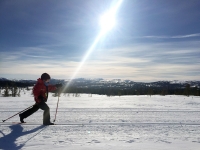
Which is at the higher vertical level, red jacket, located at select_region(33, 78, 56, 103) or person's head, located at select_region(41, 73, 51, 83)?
person's head, located at select_region(41, 73, 51, 83)

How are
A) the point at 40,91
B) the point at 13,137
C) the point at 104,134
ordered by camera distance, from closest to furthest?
the point at 13,137, the point at 104,134, the point at 40,91

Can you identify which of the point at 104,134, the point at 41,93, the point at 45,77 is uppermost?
the point at 45,77

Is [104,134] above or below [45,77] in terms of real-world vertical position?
below

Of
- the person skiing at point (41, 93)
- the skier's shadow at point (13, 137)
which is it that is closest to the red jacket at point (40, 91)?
the person skiing at point (41, 93)

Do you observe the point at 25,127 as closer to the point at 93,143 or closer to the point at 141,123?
the point at 93,143

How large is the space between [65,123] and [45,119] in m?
0.54

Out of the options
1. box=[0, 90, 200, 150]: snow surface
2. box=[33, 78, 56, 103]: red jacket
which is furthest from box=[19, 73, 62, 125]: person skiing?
box=[0, 90, 200, 150]: snow surface

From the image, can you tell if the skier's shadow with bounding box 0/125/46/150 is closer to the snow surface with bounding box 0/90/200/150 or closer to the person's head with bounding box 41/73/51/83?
the snow surface with bounding box 0/90/200/150

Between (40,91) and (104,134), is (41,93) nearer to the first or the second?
(40,91)

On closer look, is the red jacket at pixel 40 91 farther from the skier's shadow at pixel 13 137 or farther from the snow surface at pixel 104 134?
the skier's shadow at pixel 13 137

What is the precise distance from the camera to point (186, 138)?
4.29 metres

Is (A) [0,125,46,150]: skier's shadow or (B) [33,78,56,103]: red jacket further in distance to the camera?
(B) [33,78,56,103]: red jacket

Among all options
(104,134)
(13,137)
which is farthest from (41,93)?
(104,134)

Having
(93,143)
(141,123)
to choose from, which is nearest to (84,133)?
(93,143)
